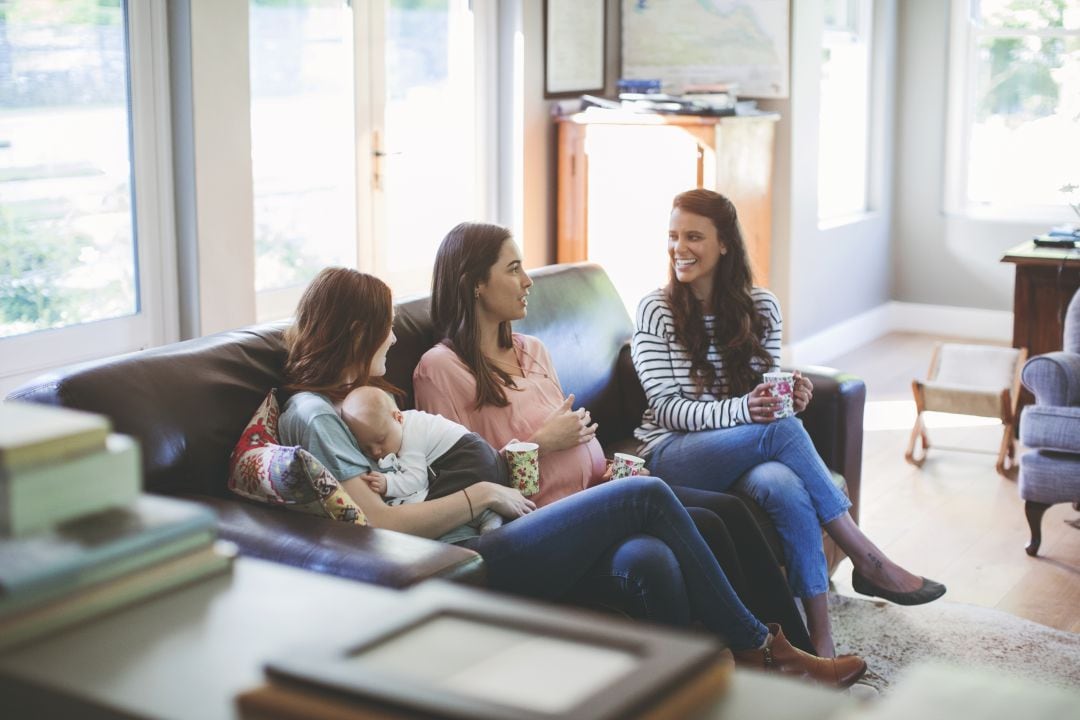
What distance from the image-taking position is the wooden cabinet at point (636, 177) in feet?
17.1

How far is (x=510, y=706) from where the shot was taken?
0.78 metres

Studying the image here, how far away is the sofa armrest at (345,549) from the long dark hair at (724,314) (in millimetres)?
1266

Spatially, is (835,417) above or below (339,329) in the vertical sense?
below

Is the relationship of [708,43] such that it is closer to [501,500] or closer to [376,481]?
[501,500]

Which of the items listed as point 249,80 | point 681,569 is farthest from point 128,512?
point 249,80

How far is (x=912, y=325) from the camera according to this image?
23.7ft

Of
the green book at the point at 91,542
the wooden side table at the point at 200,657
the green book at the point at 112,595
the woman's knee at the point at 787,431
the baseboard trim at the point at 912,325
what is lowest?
the baseboard trim at the point at 912,325

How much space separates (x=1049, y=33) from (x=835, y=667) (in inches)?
198

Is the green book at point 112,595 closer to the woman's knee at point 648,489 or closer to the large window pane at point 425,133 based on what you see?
the woman's knee at point 648,489

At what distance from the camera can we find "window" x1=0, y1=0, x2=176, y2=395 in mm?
3359

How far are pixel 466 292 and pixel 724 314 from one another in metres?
0.74

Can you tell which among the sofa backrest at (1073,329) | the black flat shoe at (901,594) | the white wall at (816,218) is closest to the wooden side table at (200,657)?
the black flat shoe at (901,594)

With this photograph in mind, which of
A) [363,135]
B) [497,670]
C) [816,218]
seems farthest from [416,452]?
[816,218]

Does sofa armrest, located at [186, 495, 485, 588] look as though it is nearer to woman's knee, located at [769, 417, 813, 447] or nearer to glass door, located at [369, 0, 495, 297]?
woman's knee, located at [769, 417, 813, 447]
